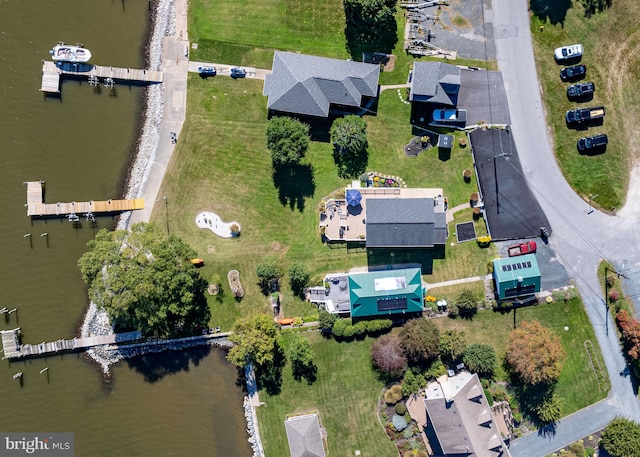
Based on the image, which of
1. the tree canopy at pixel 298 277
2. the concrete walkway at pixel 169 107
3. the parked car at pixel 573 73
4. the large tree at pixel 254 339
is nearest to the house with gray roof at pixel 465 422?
the large tree at pixel 254 339

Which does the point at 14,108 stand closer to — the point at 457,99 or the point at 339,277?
the point at 339,277

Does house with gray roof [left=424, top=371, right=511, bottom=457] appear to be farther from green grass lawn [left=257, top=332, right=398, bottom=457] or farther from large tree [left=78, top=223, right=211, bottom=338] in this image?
large tree [left=78, top=223, right=211, bottom=338]

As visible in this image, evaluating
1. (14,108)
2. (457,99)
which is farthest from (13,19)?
(457,99)

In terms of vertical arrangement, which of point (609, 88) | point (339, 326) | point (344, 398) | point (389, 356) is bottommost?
point (344, 398)

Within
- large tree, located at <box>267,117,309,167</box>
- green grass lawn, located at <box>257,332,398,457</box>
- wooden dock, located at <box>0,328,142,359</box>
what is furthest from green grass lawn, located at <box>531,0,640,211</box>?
wooden dock, located at <box>0,328,142,359</box>

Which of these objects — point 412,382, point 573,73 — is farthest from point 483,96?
point 412,382

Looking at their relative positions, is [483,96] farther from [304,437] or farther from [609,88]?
[304,437]
